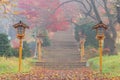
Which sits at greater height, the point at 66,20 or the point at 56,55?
the point at 66,20

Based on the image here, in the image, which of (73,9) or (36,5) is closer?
(36,5)

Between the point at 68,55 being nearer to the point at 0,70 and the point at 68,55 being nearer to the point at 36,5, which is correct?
the point at 36,5

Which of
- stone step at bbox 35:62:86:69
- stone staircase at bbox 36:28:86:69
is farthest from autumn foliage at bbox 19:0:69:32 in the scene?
stone step at bbox 35:62:86:69

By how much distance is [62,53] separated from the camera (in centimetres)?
3403

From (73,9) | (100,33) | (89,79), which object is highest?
(73,9)

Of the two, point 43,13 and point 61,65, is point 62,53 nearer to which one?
→ point 43,13

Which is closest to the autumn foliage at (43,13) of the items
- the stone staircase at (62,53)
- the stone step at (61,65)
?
the stone staircase at (62,53)

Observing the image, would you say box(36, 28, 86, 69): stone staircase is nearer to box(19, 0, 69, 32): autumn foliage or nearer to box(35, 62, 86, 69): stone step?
box(35, 62, 86, 69): stone step

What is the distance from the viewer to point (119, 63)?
73.5 feet

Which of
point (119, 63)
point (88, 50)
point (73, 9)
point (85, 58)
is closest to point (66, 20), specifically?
point (73, 9)

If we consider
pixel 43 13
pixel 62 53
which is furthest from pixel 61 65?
pixel 43 13

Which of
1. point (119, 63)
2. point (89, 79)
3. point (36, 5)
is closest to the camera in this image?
point (89, 79)

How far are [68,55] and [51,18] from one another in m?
7.40

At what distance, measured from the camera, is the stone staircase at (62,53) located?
1063 inches
